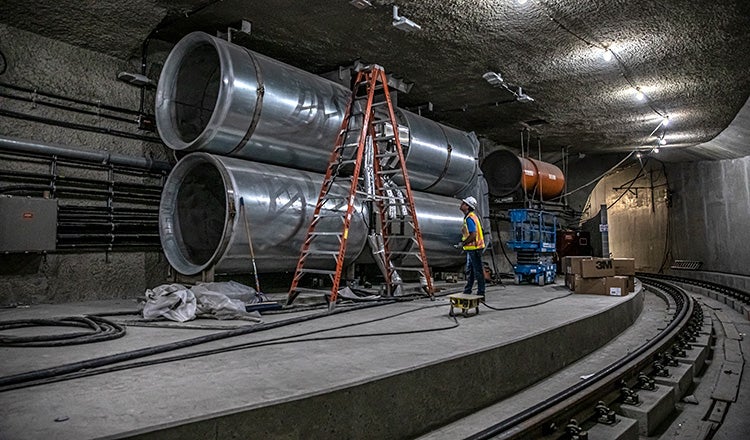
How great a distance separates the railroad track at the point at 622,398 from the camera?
2482mm

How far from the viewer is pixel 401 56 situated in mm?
7090

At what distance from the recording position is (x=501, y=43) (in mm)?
6559

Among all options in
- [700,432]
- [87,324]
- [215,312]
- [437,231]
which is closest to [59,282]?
[87,324]

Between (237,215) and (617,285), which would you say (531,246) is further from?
(237,215)

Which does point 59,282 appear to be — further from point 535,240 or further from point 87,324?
point 535,240

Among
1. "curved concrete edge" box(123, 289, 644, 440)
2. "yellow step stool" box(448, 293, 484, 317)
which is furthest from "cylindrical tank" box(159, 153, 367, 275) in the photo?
"curved concrete edge" box(123, 289, 644, 440)

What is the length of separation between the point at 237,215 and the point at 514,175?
6.81 meters

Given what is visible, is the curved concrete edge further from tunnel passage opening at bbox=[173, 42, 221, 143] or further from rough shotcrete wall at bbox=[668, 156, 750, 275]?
rough shotcrete wall at bbox=[668, 156, 750, 275]

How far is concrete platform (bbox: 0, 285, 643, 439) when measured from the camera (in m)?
1.83

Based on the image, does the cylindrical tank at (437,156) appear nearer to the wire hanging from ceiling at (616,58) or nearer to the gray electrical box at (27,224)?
the wire hanging from ceiling at (616,58)

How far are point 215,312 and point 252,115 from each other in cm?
230

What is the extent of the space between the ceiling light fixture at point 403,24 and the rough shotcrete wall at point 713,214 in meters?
9.09

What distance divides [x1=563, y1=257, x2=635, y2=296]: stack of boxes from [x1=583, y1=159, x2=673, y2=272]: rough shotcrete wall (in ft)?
21.7

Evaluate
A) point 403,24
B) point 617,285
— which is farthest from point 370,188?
point 617,285
